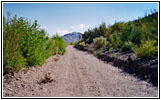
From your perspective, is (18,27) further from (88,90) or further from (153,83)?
(153,83)

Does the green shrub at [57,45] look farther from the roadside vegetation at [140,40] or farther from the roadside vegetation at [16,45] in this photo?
the roadside vegetation at [16,45]

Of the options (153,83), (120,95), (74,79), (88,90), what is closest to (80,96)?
(88,90)

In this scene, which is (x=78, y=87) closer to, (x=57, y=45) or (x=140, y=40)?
(x=140, y=40)

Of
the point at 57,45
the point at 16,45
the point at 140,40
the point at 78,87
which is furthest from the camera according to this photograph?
the point at 57,45

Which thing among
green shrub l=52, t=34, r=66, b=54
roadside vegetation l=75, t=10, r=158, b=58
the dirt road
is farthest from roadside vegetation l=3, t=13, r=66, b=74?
green shrub l=52, t=34, r=66, b=54

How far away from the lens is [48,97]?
203 inches

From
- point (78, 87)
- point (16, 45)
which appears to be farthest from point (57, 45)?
point (78, 87)

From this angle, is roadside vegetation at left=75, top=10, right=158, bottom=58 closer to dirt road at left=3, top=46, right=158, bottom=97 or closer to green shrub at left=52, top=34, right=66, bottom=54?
dirt road at left=3, top=46, right=158, bottom=97

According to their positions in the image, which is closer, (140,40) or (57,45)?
(140,40)

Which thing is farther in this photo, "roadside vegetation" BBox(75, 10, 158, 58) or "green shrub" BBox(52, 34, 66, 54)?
"green shrub" BBox(52, 34, 66, 54)

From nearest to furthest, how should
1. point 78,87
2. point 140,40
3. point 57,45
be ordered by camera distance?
point 78,87, point 140,40, point 57,45

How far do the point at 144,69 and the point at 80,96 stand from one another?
3.92 meters

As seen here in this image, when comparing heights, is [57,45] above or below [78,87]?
above

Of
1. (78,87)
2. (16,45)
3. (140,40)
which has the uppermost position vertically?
(140,40)
